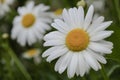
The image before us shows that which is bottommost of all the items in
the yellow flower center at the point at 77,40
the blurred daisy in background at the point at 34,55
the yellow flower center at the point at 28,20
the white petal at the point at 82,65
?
the blurred daisy in background at the point at 34,55

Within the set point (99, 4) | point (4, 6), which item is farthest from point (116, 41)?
point (4, 6)

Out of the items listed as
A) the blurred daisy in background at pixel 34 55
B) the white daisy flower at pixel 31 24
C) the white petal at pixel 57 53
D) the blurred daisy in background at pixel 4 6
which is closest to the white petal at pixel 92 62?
the white petal at pixel 57 53

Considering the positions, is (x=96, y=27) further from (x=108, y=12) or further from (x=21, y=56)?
(x=21, y=56)

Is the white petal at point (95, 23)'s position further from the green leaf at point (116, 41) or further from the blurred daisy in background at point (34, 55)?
the blurred daisy in background at point (34, 55)

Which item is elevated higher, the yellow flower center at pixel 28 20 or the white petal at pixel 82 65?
the white petal at pixel 82 65

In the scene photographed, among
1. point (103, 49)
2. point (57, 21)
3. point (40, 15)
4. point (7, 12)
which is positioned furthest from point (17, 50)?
point (103, 49)

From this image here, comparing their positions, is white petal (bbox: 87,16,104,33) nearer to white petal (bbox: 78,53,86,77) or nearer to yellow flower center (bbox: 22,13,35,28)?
white petal (bbox: 78,53,86,77)

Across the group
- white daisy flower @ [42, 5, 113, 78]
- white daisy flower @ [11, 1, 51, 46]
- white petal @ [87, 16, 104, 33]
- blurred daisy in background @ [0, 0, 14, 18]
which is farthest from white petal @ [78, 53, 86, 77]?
blurred daisy in background @ [0, 0, 14, 18]
